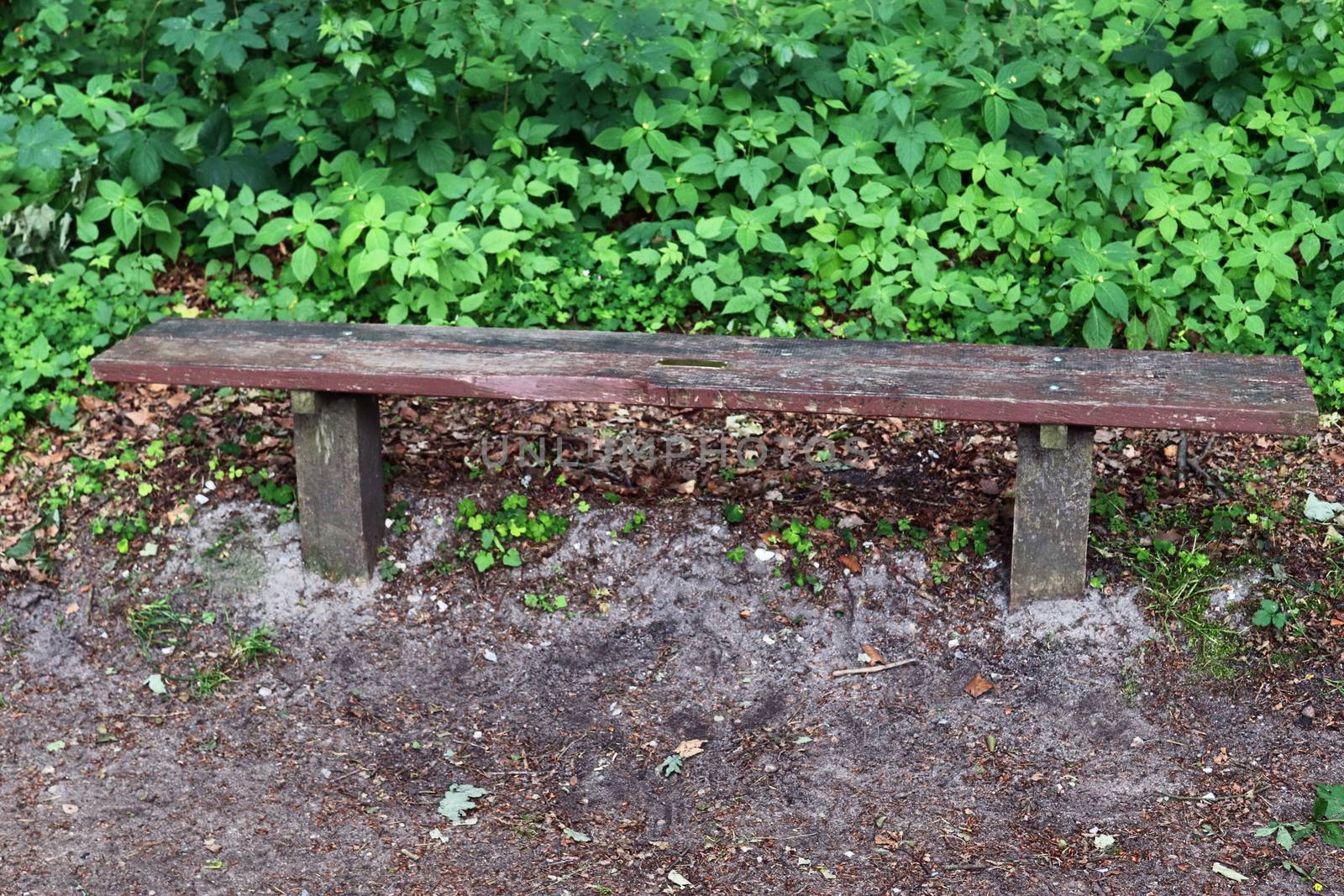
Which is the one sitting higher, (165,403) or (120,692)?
(165,403)

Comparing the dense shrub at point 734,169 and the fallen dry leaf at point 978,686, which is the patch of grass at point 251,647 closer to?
the dense shrub at point 734,169

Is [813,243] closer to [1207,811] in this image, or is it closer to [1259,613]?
[1259,613]

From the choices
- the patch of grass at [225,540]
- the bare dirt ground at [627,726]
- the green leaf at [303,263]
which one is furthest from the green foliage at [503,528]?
the green leaf at [303,263]

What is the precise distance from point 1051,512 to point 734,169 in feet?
6.39

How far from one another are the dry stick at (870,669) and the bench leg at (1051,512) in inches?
14.9

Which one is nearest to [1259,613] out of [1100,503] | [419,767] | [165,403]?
[1100,503]

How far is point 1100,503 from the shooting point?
4355 mm

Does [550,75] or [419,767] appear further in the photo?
[550,75]

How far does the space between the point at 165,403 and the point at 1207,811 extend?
3.62 m

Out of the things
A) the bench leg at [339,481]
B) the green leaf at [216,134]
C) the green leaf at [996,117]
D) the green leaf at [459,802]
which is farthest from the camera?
the green leaf at [216,134]

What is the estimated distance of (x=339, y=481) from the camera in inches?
163

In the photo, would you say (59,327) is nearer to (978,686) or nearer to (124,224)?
(124,224)

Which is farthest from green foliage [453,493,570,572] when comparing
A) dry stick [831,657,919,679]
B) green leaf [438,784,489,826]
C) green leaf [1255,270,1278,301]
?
green leaf [1255,270,1278,301]

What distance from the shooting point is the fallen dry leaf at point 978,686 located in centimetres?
385
